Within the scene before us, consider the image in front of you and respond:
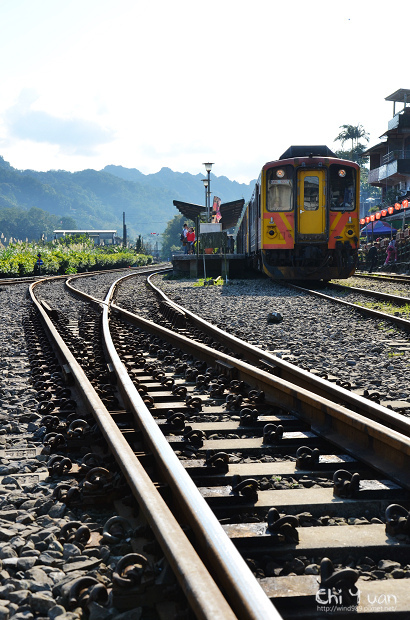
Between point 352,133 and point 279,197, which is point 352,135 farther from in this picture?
point 279,197

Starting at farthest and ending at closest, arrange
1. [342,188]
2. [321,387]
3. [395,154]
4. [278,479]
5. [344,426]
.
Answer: [395,154], [342,188], [321,387], [344,426], [278,479]

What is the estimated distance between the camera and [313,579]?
6.52ft

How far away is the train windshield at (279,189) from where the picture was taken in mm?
14977

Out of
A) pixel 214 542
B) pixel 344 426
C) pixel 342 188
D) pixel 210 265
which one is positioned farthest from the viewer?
pixel 210 265

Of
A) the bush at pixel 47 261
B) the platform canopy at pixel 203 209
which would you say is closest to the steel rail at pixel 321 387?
the platform canopy at pixel 203 209

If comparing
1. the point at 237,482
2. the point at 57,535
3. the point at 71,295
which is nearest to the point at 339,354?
the point at 237,482

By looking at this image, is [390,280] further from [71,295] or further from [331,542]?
[331,542]

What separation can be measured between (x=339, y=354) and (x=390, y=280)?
459 inches

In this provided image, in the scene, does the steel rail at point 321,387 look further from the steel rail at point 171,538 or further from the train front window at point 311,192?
the train front window at point 311,192

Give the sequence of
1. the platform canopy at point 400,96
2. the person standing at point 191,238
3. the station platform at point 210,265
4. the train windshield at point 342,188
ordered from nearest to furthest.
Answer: the train windshield at point 342,188, the station platform at point 210,265, the person standing at point 191,238, the platform canopy at point 400,96

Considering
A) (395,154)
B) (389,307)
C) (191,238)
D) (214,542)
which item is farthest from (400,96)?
(214,542)

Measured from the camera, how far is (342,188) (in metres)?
15.3

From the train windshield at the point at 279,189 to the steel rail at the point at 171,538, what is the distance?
1223cm

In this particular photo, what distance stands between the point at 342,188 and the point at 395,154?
3824cm
